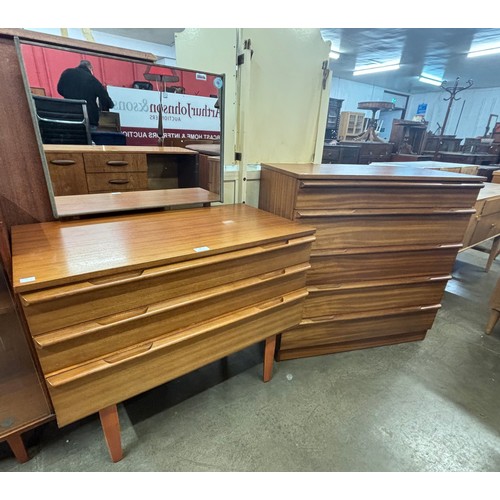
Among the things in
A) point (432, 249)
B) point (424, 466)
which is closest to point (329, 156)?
point (432, 249)

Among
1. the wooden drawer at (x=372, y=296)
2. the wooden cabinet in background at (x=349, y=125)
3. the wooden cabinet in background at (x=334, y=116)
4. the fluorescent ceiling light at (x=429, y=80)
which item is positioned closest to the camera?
the wooden drawer at (x=372, y=296)

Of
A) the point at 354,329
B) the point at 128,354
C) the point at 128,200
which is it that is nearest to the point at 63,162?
the point at 128,200

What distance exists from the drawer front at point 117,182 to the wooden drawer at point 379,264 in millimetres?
975

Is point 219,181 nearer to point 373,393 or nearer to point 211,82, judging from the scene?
point 211,82

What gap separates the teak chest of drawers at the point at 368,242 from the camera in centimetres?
142

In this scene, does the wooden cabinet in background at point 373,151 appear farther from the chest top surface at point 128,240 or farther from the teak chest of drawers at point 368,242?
the chest top surface at point 128,240

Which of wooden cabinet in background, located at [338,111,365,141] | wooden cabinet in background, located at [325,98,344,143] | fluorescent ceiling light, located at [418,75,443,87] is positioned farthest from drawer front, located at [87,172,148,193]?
fluorescent ceiling light, located at [418,75,443,87]

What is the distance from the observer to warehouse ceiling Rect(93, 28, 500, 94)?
4493mm

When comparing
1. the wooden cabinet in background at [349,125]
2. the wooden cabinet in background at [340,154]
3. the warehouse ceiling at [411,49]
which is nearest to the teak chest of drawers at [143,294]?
the warehouse ceiling at [411,49]

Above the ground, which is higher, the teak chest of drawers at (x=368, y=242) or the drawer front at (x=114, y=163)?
the drawer front at (x=114, y=163)

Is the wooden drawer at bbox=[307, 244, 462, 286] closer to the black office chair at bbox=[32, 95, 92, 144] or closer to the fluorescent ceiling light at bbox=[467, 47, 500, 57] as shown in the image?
the black office chair at bbox=[32, 95, 92, 144]

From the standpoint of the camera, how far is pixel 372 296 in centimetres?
171

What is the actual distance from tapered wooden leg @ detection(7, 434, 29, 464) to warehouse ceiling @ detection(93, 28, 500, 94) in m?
3.67

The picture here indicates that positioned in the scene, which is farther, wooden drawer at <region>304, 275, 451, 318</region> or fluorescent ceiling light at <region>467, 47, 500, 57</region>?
fluorescent ceiling light at <region>467, 47, 500, 57</region>
